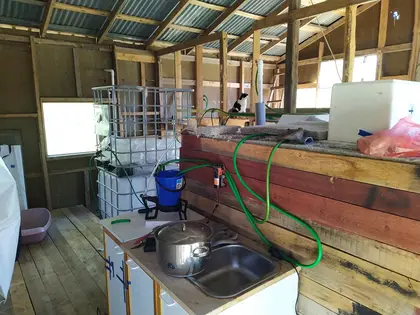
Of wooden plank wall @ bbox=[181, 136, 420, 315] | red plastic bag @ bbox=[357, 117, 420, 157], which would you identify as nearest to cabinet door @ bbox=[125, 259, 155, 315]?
wooden plank wall @ bbox=[181, 136, 420, 315]

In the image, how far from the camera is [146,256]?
1.33 metres

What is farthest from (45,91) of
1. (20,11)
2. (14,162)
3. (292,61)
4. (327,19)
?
(327,19)

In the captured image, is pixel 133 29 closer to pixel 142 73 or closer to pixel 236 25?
pixel 142 73

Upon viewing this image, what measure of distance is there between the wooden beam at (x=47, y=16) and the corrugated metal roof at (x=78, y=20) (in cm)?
12

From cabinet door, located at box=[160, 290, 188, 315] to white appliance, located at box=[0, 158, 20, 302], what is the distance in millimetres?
1421

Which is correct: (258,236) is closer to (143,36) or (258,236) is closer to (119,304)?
(119,304)

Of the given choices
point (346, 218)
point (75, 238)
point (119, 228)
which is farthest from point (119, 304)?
point (75, 238)

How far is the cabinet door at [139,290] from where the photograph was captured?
128 cm

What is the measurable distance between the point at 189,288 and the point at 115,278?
73 centimetres

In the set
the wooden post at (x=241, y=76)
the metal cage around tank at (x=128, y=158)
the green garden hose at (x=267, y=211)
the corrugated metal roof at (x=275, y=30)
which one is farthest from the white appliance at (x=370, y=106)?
the wooden post at (x=241, y=76)

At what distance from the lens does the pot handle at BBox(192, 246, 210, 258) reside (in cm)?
114

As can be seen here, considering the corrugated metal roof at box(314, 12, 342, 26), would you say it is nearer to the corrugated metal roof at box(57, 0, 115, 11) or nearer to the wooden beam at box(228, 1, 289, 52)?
the wooden beam at box(228, 1, 289, 52)

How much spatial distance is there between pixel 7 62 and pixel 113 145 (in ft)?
6.69

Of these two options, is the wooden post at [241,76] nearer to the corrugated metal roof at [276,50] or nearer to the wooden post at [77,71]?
the corrugated metal roof at [276,50]
